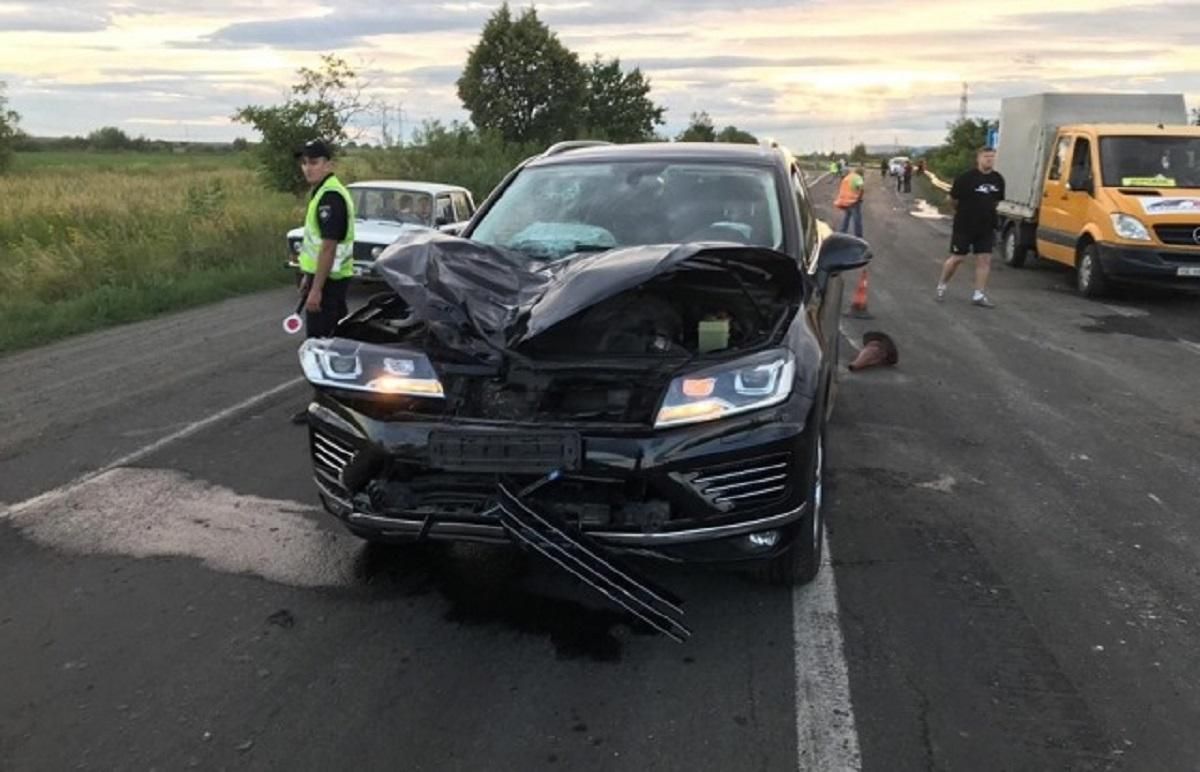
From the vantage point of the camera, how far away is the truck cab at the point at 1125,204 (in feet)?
39.2

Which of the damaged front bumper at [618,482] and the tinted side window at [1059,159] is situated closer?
the damaged front bumper at [618,482]

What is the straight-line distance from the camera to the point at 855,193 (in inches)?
527

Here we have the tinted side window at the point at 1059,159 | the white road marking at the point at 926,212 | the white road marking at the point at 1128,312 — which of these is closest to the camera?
the white road marking at the point at 1128,312

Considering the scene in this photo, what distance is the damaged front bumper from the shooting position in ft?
10.8

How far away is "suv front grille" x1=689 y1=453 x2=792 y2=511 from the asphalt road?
0.57 meters

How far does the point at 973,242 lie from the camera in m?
12.1

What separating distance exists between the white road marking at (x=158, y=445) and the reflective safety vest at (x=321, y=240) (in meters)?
1.13

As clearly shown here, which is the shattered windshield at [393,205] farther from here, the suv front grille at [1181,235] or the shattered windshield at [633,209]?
the suv front grille at [1181,235]

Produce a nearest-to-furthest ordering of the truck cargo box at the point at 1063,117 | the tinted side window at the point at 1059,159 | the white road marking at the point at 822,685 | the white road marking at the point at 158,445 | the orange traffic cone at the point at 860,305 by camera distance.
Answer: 1. the white road marking at the point at 822,685
2. the white road marking at the point at 158,445
3. the orange traffic cone at the point at 860,305
4. the tinted side window at the point at 1059,159
5. the truck cargo box at the point at 1063,117

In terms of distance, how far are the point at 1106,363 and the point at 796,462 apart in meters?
6.65

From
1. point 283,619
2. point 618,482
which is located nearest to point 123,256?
point 283,619

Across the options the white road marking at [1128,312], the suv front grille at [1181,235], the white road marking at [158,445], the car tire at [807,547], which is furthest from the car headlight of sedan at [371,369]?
the suv front grille at [1181,235]

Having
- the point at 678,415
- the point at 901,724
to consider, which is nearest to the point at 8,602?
the point at 678,415

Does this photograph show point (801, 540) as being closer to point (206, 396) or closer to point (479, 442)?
point (479, 442)
